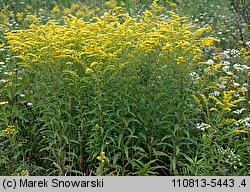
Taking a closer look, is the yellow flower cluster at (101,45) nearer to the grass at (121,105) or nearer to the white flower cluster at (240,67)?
the grass at (121,105)

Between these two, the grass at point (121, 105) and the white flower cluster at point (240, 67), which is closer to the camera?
the grass at point (121, 105)

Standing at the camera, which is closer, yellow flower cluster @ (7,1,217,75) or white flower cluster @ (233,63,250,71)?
yellow flower cluster @ (7,1,217,75)

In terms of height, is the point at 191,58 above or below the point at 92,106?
above

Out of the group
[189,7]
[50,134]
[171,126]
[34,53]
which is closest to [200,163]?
[171,126]

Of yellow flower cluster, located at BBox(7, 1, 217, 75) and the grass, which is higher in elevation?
yellow flower cluster, located at BBox(7, 1, 217, 75)

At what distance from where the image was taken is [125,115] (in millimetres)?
3838

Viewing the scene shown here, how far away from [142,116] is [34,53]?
3.60 ft

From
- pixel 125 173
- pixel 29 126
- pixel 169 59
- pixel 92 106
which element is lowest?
pixel 125 173

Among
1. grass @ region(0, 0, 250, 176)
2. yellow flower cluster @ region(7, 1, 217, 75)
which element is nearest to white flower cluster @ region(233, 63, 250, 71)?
grass @ region(0, 0, 250, 176)

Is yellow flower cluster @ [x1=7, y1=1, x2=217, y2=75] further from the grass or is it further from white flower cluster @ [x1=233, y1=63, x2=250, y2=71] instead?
white flower cluster @ [x1=233, y1=63, x2=250, y2=71]

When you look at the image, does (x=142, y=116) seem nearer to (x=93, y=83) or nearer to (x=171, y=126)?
(x=171, y=126)

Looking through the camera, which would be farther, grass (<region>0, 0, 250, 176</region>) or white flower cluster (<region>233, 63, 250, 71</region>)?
white flower cluster (<region>233, 63, 250, 71</region>)

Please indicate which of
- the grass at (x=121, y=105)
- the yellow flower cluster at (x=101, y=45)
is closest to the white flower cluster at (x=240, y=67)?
the grass at (x=121, y=105)

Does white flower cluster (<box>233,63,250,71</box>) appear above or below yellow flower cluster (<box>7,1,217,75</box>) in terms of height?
below
